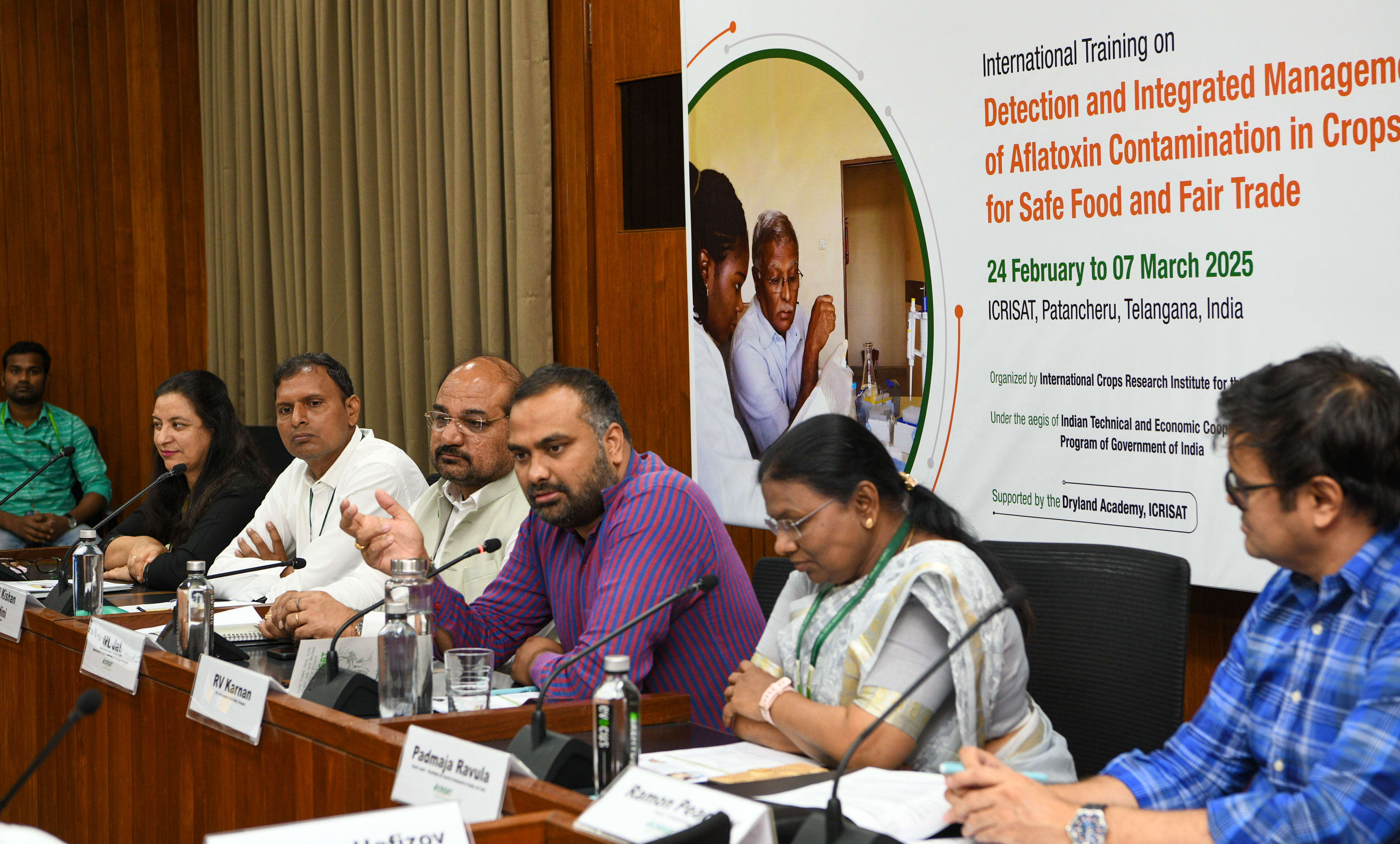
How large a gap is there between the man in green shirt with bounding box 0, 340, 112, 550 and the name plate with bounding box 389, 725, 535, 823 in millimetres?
4785

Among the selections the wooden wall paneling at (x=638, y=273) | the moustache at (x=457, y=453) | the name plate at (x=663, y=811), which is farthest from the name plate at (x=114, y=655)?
the wooden wall paneling at (x=638, y=273)

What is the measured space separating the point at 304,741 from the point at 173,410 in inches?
92.8

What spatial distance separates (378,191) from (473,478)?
2335 mm

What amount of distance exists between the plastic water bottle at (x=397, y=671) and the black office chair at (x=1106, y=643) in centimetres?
93

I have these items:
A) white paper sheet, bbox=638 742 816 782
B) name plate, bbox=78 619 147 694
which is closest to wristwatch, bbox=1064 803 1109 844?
white paper sheet, bbox=638 742 816 782

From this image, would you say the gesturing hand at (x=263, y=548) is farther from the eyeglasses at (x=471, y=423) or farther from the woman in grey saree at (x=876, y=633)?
the woman in grey saree at (x=876, y=633)

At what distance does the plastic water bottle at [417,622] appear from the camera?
201cm

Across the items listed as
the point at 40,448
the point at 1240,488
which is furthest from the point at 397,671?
the point at 40,448

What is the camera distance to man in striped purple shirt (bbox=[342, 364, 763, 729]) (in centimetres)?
225

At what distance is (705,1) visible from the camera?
3.70 meters

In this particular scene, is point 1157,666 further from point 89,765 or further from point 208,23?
point 208,23

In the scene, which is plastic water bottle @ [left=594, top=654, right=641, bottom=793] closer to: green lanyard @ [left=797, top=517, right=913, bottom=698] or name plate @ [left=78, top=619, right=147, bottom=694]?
green lanyard @ [left=797, top=517, right=913, bottom=698]

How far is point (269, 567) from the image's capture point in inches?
123

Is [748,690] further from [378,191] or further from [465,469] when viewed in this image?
[378,191]
